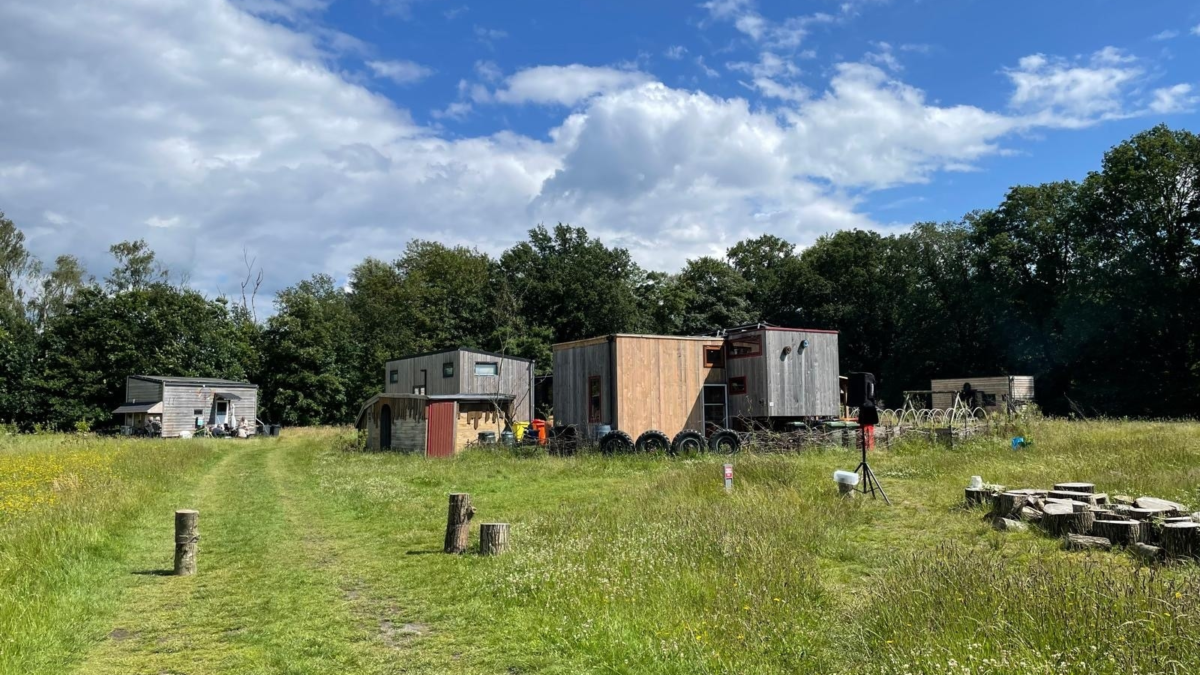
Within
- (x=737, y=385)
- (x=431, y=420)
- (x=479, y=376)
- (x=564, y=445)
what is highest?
(x=479, y=376)

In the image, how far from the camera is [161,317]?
53906 millimetres

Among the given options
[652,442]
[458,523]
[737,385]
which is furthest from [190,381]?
[458,523]

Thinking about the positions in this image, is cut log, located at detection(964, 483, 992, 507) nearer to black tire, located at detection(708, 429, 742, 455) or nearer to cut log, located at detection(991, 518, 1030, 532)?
cut log, located at detection(991, 518, 1030, 532)

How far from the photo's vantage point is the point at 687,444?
78.2 feet

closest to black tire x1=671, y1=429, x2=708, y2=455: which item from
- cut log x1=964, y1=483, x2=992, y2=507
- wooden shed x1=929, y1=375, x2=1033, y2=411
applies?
cut log x1=964, y1=483, x2=992, y2=507

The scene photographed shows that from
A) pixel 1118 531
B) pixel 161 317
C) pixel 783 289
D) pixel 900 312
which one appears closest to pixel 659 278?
pixel 783 289

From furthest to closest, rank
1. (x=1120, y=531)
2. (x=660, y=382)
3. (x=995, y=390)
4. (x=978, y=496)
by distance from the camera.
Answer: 1. (x=995, y=390)
2. (x=660, y=382)
3. (x=978, y=496)
4. (x=1120, y=531)

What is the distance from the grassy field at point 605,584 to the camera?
18.7 feet

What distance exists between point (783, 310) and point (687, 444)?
1571 inches

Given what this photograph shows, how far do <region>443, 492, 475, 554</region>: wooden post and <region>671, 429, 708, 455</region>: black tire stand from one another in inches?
526

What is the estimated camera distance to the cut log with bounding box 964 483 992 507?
482 inches

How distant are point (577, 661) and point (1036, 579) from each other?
12.0 ft

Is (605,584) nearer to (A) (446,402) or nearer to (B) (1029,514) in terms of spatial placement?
(B) (1029,514)

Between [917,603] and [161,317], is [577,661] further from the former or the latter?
[161,317]
